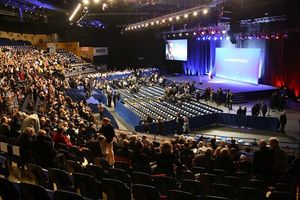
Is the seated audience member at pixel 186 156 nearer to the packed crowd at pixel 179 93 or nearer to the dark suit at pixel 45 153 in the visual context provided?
the dark suit at pixel 45 153

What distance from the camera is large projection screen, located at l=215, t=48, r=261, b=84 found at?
2898cm

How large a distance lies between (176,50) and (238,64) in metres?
11.6

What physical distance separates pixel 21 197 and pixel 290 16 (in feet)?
77.6

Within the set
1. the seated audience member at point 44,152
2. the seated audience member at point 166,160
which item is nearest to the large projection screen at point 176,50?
the seated audience member at point 166,160

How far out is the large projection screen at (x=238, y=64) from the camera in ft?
95.1

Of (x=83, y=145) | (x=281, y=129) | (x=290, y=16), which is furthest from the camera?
(x=290, y=16)

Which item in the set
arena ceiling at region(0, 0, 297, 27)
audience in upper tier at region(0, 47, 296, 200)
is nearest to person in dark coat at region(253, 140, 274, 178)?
audience in upper tier at region(0, 47, 296, 200)

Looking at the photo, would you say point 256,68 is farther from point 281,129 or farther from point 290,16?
point 281,129

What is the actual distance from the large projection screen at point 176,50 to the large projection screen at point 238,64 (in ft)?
18.4

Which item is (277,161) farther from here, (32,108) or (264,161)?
(32,108)

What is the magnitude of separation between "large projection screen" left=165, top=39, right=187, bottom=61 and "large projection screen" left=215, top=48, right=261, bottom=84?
5594 mm

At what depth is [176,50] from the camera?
41.3 metres

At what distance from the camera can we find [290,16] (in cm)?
2423

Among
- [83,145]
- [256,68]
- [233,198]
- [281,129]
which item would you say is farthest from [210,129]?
[233,198]
